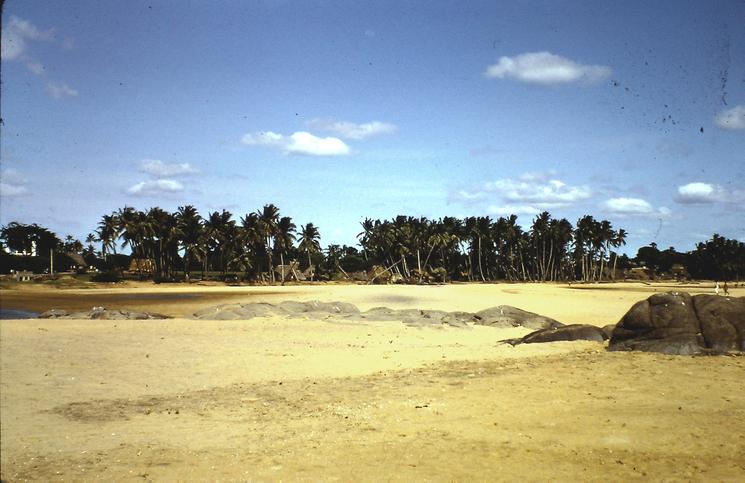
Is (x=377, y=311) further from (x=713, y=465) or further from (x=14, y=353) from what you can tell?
(x=713, y=465)

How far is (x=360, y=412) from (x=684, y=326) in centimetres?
1126

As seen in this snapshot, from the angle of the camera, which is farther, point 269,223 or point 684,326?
point 269,223

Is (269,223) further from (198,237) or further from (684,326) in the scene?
(684,326)

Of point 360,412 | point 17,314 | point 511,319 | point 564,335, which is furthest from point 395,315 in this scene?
point 17,314

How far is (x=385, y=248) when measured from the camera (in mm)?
105562

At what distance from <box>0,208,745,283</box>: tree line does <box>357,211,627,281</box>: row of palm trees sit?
208 millimetres

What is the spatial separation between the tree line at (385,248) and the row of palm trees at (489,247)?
0.21m

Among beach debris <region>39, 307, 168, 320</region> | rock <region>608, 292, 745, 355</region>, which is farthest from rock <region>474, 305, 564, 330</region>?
beach debris <region>39, 307, 168, 320</region>

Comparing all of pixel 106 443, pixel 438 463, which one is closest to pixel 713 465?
pixel 438 463

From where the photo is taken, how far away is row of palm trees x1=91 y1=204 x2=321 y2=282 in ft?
288

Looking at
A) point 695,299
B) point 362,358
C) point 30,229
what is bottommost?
point 362,358

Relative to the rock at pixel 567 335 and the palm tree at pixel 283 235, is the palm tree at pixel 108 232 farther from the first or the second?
the rock at pixel 567 335

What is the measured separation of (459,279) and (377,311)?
281 feet

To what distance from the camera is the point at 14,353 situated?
1656cm
